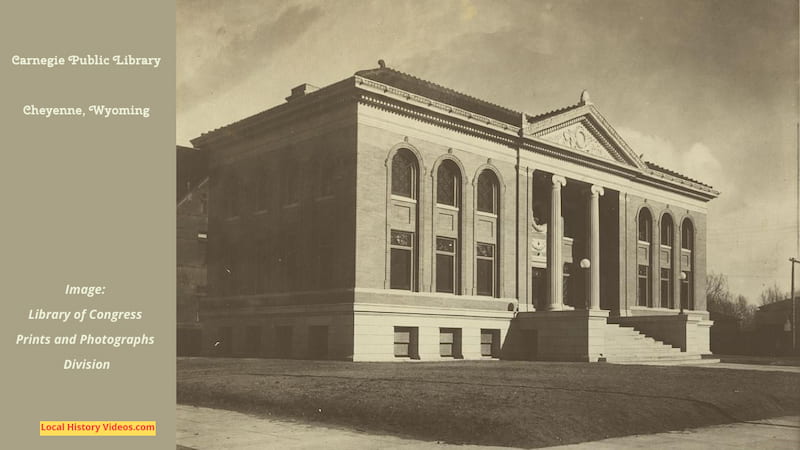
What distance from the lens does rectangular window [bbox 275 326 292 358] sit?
2897 centimetres

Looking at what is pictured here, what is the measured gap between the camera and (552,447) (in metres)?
9.73

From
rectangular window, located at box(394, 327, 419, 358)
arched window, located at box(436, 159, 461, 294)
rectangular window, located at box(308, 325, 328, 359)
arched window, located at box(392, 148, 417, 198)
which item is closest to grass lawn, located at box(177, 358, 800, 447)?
rectangular window, located at box(308, 325, 328, 359)

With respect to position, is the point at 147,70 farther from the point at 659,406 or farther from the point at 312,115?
the point at 312,115

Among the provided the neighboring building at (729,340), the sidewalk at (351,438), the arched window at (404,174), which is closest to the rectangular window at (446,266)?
the arched window at (404,174)

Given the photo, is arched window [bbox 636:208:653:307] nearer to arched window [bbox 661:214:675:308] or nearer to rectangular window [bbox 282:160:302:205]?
arched window [bbox 661:214:675:308]

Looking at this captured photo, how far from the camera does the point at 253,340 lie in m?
31.0

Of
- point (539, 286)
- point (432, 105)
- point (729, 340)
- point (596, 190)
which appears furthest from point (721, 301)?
point (432, 105)

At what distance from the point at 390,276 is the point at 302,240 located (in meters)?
3.65

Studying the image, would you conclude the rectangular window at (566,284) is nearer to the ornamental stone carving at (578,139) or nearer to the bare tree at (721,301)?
the ornamental stone carving at (578,139)

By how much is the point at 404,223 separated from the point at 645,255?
16.5 metres

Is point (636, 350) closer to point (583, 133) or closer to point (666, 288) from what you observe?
point (583, 133)

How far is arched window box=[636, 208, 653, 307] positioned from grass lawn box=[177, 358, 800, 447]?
68.4ft

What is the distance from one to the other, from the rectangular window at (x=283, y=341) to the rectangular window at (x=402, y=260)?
14.5 ft

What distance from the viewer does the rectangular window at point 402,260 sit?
27906 millimetres
